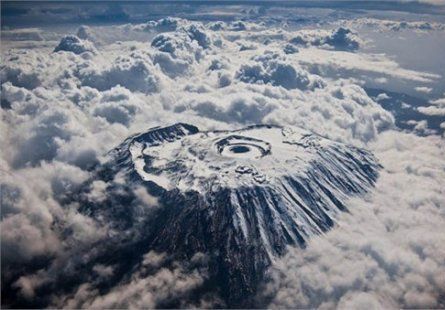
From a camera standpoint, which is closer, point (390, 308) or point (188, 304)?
point (390, 308)

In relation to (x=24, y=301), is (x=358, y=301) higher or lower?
higher

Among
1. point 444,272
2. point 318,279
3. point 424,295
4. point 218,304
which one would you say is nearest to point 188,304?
point 218,304

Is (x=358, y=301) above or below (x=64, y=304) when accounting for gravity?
above

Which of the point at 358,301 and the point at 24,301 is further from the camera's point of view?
the point at 24,301

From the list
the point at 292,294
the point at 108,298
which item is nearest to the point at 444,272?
the point at 292,294

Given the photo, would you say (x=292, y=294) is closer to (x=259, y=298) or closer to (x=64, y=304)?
(x=259, y=298)

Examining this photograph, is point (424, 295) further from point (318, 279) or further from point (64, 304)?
point (64, 304)

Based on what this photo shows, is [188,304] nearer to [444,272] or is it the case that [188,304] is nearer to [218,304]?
[218,304]
